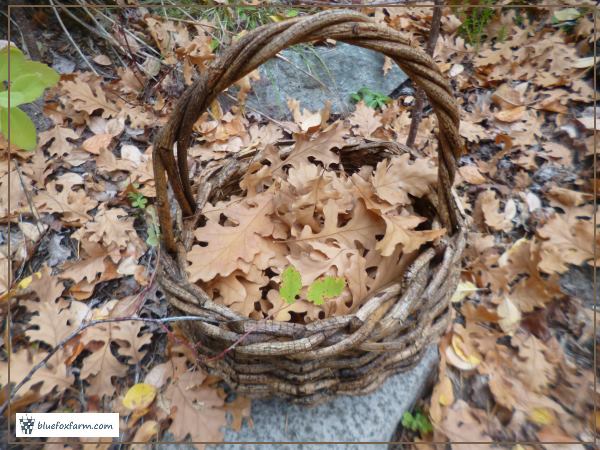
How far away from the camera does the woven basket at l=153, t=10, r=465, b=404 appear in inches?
22.6

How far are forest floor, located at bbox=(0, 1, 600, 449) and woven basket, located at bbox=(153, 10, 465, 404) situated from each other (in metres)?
0.07

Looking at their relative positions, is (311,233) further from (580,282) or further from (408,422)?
(580,282)

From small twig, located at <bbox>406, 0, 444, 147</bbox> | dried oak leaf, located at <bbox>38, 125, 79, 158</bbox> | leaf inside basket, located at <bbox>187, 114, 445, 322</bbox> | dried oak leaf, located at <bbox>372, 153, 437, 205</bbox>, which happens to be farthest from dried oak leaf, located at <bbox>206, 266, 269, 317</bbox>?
dried oak leaf, located at <bbox>38, 125, 79, 158</bbox>

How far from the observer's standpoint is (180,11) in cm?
183

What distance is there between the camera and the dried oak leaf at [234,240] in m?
0.79

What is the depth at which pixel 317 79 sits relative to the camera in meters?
1.72

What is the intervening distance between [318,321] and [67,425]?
64cm

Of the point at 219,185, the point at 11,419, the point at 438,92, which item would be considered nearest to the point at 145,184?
the point at 219,185

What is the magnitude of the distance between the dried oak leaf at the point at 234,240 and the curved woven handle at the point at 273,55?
0.24 ft

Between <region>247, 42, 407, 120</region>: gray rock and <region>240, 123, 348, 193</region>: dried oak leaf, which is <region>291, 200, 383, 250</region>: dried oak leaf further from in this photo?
<region>247, 42, 407, 120</region>: gray rock

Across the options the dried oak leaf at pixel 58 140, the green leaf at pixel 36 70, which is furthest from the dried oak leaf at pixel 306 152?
the dried oak leaf at pixel 58 140

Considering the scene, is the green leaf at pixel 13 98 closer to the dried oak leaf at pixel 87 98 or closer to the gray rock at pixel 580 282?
the dried oak leaf at pixel 87 98

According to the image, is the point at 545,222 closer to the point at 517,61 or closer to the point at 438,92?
the point at 438,92

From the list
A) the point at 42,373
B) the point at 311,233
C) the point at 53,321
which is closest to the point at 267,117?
the point at 311,233
